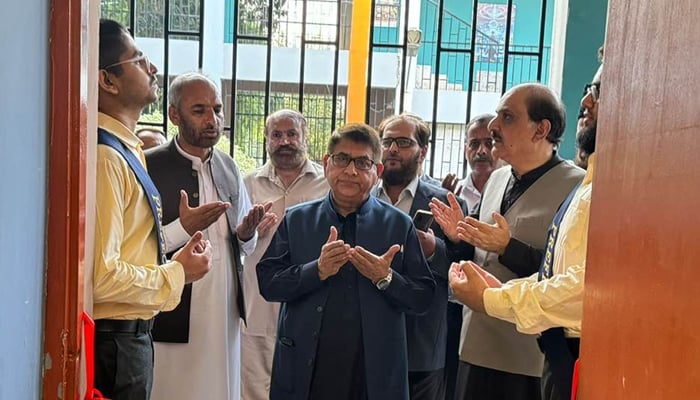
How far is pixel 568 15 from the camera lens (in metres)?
3.19

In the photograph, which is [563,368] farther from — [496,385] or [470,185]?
[470,185]

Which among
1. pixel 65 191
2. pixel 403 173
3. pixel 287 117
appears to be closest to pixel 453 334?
pixel 403 173

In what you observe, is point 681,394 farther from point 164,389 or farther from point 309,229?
point 164,389

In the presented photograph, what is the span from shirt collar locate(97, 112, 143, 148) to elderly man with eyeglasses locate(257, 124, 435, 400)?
0.59 m

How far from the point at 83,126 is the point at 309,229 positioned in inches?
41.9

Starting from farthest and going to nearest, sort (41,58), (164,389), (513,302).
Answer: (164,389)
(513,302)
(41,58)

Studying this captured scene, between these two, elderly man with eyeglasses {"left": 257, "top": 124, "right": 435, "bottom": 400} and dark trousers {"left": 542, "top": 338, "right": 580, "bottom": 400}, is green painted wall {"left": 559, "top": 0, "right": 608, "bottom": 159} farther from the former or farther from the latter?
dark trousers {"left": 542, "top": 338, "right": 580, "bottom": 400}

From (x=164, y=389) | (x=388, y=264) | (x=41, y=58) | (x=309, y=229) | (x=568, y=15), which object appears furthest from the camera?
(x=568, y=15)

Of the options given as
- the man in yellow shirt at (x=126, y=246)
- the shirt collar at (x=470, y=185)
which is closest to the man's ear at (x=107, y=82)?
the man in yellow shirt at (x=126, y=246)

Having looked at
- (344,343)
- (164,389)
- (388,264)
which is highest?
(388,264)

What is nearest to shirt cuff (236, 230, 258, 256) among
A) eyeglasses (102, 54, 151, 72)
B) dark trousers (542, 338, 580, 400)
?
eyeglasses (102, 54, 151, 72)

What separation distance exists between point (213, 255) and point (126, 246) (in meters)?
0.80

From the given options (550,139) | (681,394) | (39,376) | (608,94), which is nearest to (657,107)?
(608,94)

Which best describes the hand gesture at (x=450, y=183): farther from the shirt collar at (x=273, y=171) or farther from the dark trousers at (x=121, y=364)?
the dark trousers at (x=121, y=364)
